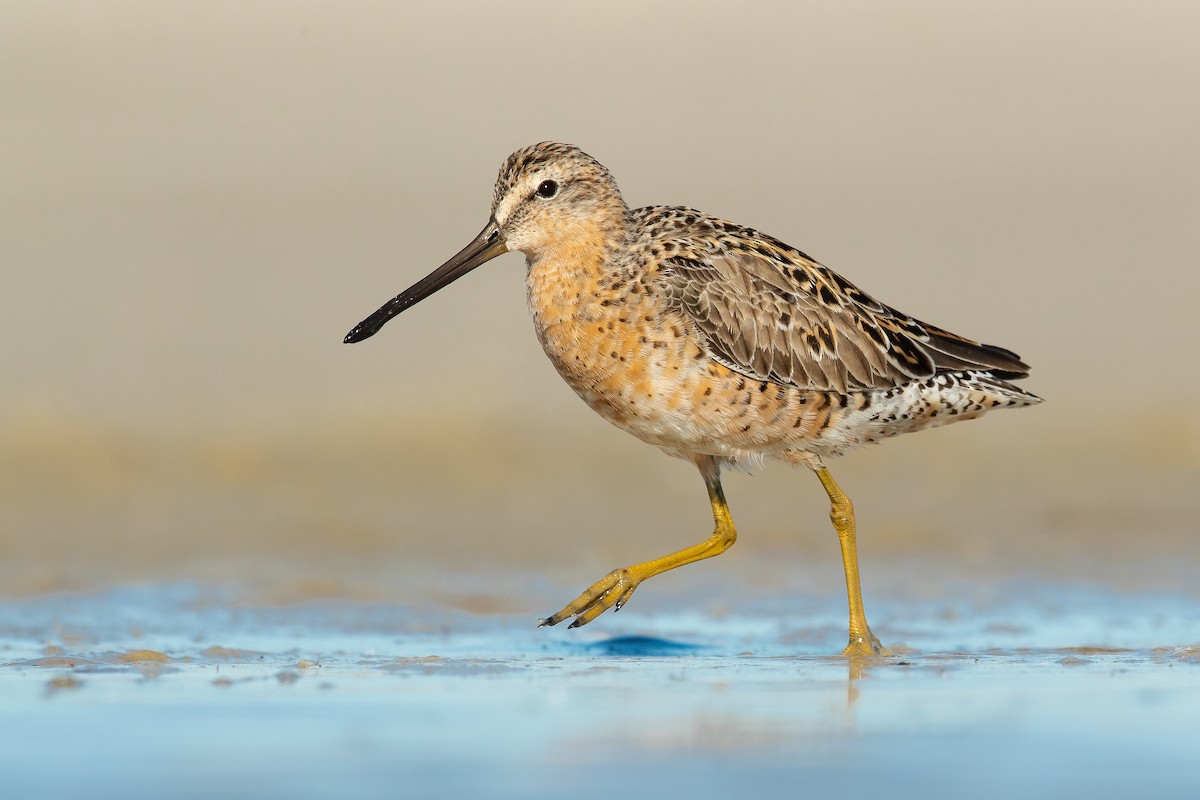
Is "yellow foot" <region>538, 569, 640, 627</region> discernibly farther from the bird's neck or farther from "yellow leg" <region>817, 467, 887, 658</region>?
the bird's neck

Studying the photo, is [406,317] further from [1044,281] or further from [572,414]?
[1044,281]

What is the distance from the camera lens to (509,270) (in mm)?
13836

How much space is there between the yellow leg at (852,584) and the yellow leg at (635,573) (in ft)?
1.36

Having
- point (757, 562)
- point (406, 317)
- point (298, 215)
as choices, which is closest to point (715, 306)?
point (757, 562)

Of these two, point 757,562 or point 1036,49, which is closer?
point 757,562

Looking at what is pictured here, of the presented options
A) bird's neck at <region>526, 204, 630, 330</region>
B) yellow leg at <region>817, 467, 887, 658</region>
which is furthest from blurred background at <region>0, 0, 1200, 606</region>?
bird's neck at <region>526, 204, 630, 330</region>

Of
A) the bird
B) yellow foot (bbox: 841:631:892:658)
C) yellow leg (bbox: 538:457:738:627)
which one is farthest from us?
yellow leg (bbox: 538:457:738:627)

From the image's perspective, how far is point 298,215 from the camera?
14.3 metres

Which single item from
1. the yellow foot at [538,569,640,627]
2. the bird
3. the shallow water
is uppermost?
the bird

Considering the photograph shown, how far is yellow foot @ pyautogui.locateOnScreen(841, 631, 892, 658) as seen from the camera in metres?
6.69

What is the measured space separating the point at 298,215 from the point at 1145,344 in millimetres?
5973

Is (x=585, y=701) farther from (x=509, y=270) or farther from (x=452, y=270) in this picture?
(x=509, y=270)

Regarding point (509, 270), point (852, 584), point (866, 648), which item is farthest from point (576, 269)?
point (509, 270)

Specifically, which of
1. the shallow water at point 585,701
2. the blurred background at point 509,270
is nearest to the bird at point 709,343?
the shallow water at point 585,701
